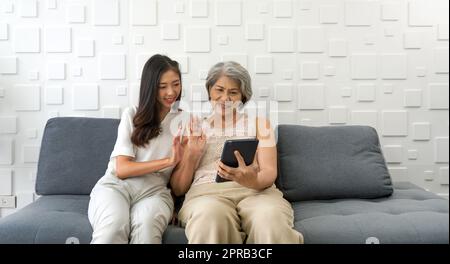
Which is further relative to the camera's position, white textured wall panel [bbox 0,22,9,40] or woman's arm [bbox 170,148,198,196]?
white textured wall panel [bbox 0,22,9,40]

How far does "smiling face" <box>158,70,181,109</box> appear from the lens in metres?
1.40

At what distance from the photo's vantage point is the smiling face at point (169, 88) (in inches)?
54.9

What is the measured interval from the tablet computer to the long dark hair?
10.6 inches

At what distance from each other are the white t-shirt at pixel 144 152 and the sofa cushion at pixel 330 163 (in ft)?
1.36

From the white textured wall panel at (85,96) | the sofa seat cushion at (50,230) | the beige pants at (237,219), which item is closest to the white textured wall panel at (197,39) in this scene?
the white textured wall panel at (85,96)

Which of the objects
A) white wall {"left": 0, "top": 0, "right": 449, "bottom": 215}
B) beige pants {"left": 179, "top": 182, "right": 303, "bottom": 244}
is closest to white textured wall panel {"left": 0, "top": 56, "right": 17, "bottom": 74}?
white wall {"left": 0, "top": 0, "right": 449, "bottom": 215}

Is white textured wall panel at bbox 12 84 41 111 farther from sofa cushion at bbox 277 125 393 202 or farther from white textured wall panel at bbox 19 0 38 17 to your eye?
sofa cushion at bbox 277 125 393 202

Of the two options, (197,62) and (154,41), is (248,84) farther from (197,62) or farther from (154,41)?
(154,41)

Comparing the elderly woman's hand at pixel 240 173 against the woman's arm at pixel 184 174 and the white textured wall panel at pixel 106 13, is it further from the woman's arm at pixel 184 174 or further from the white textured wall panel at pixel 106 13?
the white textured wall panel at pixel 106 13

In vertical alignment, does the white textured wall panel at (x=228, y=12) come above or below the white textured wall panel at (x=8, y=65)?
above

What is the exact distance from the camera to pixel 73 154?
155 cm

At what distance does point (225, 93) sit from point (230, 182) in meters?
0.27
